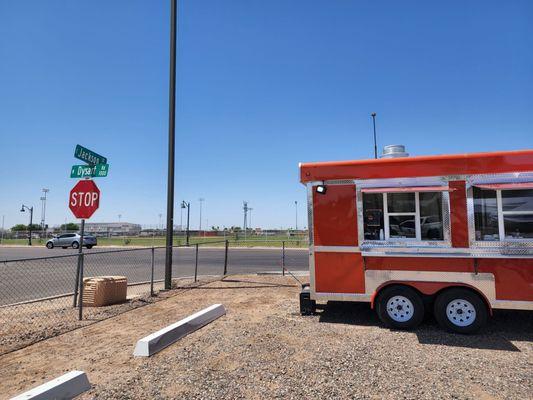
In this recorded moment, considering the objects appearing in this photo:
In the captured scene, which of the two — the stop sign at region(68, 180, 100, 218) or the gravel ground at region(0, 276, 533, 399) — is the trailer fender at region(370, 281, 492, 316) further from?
the stop sign at region(68, 180, 100, 218)

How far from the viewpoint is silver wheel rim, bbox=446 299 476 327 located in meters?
5.98

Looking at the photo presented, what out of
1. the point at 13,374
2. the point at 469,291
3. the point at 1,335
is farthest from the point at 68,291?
the point at 469,291

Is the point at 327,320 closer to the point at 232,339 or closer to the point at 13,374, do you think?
the point at 232,339

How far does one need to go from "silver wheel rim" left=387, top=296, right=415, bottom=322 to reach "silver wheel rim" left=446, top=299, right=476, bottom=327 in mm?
594

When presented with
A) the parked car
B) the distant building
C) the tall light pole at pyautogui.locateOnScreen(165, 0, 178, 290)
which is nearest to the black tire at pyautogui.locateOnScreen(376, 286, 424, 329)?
the tall light pole at pyautogui.locateOnScreen(165, 0, 178, 290)

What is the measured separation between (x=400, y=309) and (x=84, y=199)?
6.50 m

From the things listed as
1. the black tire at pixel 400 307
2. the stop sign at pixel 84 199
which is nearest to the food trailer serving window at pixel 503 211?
the black tire at pixel 400 307

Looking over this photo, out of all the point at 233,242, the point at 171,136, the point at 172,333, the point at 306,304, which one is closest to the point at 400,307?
the point at 306,304

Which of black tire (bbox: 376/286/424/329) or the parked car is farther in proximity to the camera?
the parked car

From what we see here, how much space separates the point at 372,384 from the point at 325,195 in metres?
3.53

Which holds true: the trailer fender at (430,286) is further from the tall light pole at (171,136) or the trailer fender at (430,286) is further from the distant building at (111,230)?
the distant building at (111,230)

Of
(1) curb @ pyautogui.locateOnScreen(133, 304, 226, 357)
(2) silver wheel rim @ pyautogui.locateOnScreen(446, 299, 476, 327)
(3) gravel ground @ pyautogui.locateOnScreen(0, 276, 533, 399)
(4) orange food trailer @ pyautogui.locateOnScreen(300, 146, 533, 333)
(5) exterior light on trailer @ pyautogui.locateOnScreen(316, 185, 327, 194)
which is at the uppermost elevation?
(5) exterior light on trailer @ pyautogui.locateOnScreen(316, 185, 327, 194)

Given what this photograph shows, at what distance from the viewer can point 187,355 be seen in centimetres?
493

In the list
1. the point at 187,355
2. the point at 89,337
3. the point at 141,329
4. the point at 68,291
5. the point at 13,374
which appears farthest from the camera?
the point at 68,291
